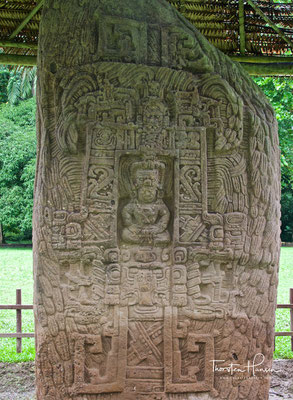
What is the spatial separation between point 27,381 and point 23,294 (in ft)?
13.3

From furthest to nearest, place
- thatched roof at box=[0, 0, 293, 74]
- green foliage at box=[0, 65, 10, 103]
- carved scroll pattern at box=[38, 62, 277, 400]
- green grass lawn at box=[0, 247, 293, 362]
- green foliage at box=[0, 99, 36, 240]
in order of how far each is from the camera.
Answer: green foliage at box=[0, 65, 10, 103] < green foliage at box=[0, 99, 36, 240] < green grass lawn at box=[0, 247, 293, 362] < thatched roof at box=[0, 0, 293, 74] < carved scroll pattern at box=[38, 62, 277, 400]

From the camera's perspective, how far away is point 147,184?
3545 mm

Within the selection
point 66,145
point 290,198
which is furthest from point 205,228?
point 290,198

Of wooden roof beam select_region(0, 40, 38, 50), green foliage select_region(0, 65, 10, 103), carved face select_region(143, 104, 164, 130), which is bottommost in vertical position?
carved face select_region(143, 104, 164, 130)

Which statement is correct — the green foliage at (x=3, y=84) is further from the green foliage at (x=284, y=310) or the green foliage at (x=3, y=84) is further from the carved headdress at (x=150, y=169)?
the carved headdress at (x=150, y=169)

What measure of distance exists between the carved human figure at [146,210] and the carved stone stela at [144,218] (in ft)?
0.04

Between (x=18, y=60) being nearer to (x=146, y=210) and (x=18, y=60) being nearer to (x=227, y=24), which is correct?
(x=227, y=24)

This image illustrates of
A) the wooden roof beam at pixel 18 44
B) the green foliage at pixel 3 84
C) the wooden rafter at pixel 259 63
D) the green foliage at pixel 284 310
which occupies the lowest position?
the green foliage at pixel 284 310

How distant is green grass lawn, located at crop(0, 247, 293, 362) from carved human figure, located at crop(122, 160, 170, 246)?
283 centimetres

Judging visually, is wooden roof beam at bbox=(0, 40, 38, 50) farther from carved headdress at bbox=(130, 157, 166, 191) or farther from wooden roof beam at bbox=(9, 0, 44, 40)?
carved headdress at bbox=(130, 157, 166, 191)

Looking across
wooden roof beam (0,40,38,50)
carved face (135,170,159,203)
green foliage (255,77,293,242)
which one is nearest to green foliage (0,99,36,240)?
green foliage (255,77,293,242)

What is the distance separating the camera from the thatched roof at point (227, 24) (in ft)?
14.8

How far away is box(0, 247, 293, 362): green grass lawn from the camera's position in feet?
18.9

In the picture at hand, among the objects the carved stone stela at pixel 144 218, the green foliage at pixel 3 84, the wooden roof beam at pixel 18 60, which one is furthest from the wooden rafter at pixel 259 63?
the green foliage at pixel 3 84
